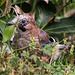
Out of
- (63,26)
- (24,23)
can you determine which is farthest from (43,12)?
(24,23)

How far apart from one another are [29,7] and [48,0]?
0.32 metres

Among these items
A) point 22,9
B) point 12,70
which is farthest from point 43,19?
point 12,70

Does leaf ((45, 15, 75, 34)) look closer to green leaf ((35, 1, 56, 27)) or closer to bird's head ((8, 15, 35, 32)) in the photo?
green leaf ((35, 1, 56, 27))

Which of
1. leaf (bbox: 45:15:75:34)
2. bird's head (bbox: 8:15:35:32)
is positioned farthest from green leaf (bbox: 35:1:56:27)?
bird's head (bbox: 8:15:35:32)

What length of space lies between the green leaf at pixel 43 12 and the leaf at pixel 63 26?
138 mm

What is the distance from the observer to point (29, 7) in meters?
2.70

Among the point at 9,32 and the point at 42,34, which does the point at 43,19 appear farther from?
the point at 9,32

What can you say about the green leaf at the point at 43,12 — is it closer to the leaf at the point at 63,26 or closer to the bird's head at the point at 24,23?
the leaf at the point at 63,26

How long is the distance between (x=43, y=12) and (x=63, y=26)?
16.3 inches

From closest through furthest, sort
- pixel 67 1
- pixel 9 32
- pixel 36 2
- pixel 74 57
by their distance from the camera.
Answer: pixel 9 32 < pixel 74 57 < pixel 67 1 < pixel 36 2

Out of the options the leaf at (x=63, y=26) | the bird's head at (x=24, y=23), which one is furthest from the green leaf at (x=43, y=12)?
the bird's head at (x=24, y=23)

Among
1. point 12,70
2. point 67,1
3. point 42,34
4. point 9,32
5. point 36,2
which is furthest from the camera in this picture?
point 36,2

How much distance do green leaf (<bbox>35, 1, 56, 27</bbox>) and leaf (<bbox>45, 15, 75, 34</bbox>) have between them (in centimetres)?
14

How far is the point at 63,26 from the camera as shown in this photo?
8.32 ft
